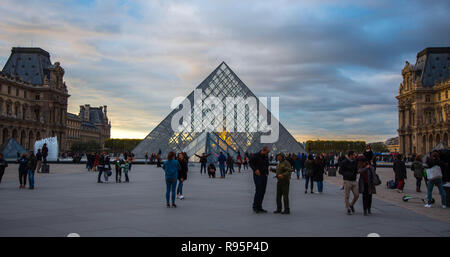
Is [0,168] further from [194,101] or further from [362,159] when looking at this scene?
[194,101]

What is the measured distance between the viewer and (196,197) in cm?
1027

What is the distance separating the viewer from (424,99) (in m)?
73.1

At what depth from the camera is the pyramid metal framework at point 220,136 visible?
104 ft

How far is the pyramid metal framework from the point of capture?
3177cm

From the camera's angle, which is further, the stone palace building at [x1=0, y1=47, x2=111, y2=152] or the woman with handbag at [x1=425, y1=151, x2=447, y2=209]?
the stone palace building at [x1=0, y1=47, x2=111, y2=152]

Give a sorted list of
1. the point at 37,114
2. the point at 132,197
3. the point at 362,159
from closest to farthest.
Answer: the point at 362,159 → the point at 132,197 → the point at 37,114

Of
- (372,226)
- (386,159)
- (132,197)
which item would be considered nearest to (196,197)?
(132,197)

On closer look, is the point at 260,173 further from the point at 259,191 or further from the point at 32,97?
the point at 32,97

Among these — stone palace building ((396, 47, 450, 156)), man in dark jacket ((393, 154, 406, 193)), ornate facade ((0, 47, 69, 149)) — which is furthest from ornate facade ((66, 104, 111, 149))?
man in dark jacket ((393, 154, 406, 193))

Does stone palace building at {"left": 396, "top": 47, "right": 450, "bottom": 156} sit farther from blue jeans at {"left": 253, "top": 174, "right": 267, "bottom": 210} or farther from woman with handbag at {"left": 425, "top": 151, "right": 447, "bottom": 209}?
blue jeans at {"left": 253, "top": 174, "right": 267, "bottom": 210}

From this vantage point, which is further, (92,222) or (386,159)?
(386,159)

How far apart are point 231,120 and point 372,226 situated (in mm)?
26816

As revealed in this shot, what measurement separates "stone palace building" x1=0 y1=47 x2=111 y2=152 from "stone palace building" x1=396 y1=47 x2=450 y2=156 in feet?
215

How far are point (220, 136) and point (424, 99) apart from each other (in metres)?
55.4
